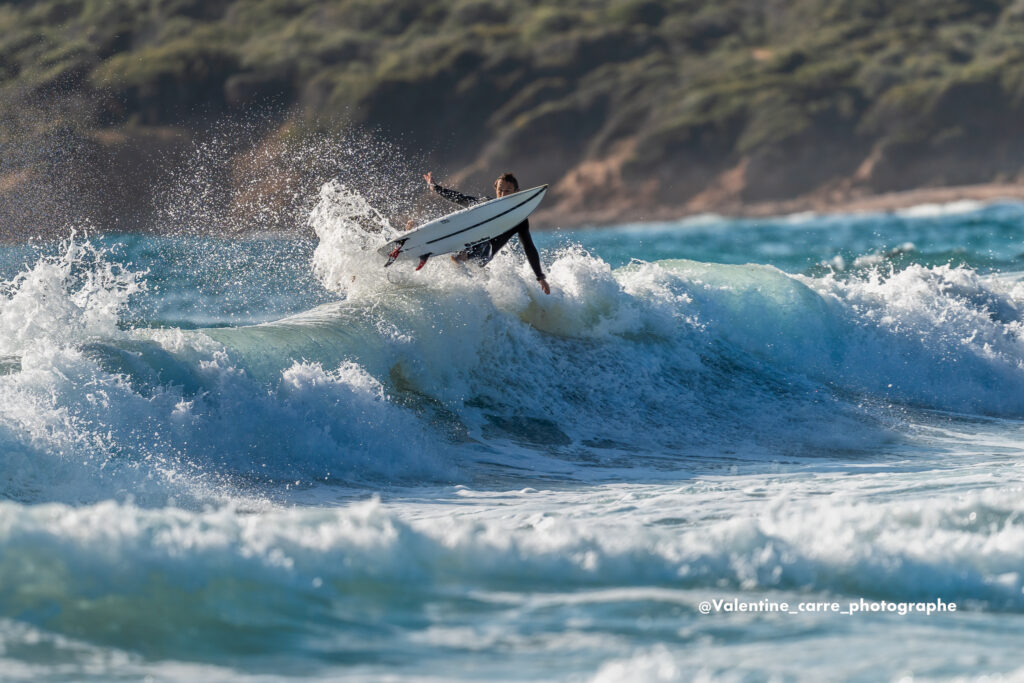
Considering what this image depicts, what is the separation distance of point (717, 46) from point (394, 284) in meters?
70.9

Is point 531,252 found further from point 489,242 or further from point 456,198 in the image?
point 456,198

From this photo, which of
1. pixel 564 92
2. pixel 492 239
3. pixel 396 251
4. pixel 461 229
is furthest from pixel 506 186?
pixel 564 92

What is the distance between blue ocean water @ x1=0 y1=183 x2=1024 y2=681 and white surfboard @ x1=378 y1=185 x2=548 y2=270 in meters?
0.28

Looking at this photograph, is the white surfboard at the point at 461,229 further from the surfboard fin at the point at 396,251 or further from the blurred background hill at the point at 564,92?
the blurred background hill at the point at 564,92

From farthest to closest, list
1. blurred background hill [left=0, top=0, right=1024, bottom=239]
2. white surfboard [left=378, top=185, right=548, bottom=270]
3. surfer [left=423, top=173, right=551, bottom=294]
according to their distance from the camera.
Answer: blurred background hill [left=0, top=0, right=1024, bottom=239] < surfer [left=423, top=173, right=551, bottom=294] < white surfboard [left=378, top=185, right=548, bottom=270]

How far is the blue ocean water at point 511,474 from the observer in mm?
4586

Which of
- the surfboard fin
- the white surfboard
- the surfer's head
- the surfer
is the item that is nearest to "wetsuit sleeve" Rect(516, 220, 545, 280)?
the surfer

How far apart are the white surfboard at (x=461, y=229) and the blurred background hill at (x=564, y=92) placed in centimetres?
4552

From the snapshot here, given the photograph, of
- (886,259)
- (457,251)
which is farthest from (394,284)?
(886,259)

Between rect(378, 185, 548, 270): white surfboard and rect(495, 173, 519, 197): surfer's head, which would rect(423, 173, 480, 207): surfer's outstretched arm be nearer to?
rect(378, 185, 548, 270): white surfboard

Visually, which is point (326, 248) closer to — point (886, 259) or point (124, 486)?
point (124, 486)

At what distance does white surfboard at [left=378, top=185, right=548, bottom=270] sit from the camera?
33.5 ft

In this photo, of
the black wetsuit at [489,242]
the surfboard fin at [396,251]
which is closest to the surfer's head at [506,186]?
the black wetsuit at [489,242]

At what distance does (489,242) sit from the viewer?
1070cm
